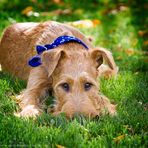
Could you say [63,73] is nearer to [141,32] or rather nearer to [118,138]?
[118,138]

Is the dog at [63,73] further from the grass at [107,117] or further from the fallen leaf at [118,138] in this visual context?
the fallen leaf at [118,138]

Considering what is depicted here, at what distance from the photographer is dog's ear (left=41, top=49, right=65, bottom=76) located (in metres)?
5.77

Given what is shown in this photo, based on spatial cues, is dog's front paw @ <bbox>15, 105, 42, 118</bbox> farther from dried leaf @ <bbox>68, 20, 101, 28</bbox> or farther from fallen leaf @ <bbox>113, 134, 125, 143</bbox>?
dried leaf @ <bbox>68, 20, 101, 28</bbox>

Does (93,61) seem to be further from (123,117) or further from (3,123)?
(3,123)

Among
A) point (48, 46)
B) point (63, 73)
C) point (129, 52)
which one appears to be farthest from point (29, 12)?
point (63, 73)

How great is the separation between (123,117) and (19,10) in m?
5.69

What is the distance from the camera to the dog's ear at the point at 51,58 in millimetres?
5766

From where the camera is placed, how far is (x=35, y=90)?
620 cm

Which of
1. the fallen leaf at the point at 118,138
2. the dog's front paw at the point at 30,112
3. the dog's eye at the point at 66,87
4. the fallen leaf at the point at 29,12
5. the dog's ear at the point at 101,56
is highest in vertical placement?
the dog's ear at the point at 101,56

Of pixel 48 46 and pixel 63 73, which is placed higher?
pixel 48 46

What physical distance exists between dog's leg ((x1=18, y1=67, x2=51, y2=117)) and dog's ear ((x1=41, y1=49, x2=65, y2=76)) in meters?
0.37

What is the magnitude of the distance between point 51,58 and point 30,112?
65cm

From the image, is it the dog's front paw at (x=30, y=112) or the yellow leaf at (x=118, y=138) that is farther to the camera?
the dog's front paw at (x=30, y=112)

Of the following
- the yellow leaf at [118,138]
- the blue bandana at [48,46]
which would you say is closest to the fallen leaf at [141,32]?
the blue bandana at [48,46]
